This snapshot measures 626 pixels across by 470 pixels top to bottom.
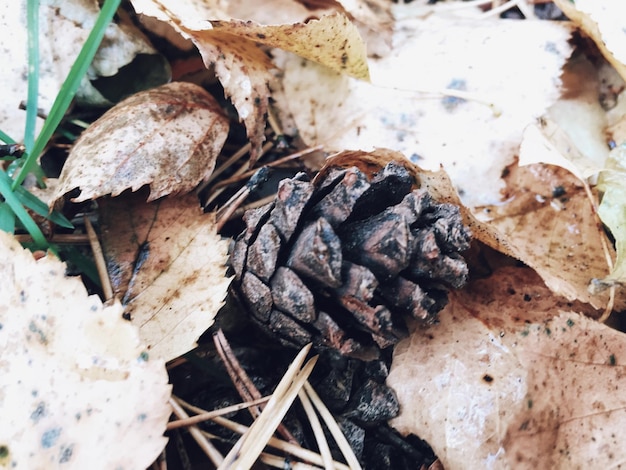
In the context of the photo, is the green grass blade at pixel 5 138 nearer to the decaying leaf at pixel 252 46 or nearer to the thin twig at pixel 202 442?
the decaying leaf at pixel 252 46

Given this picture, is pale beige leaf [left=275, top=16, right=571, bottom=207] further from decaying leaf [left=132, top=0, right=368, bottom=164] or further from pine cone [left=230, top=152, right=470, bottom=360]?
pine cone [left=230, top=152, right=470, bottom=360]

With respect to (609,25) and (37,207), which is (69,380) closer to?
(37,207)

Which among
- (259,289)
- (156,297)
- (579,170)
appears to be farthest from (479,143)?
(156,297)

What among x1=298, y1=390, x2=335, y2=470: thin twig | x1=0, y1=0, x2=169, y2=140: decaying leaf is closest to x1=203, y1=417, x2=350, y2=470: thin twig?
x1=298, y1=390, x2=335, y2=470: thin twig

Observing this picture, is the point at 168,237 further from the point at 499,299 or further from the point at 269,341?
the point at 499,299

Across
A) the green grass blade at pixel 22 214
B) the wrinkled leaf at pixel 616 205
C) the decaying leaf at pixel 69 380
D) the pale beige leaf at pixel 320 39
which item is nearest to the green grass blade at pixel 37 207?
the green grass blade at pixel 22 214

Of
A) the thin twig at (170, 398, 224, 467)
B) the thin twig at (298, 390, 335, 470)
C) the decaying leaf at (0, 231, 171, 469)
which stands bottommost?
the thin twig at (170, 398, 224, 467)

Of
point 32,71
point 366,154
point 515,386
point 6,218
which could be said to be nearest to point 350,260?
point 366,154
